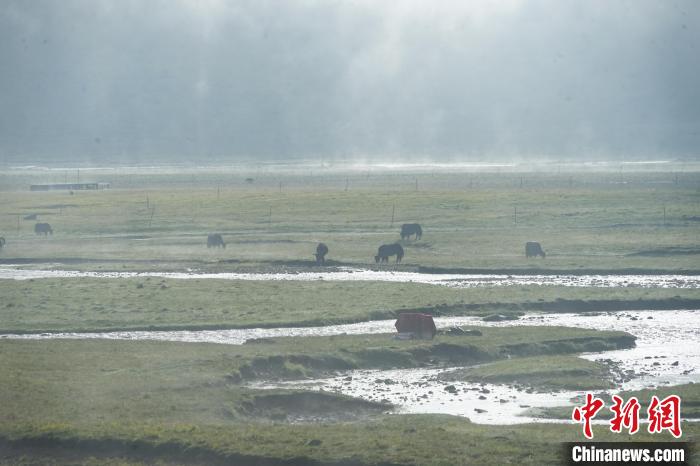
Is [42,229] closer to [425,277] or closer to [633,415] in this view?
[425,277]

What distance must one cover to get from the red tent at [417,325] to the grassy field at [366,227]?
16171 mm

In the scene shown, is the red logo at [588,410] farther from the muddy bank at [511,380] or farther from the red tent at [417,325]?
the red tent at [417,325]

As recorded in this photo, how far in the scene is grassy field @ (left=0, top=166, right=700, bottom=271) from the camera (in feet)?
164

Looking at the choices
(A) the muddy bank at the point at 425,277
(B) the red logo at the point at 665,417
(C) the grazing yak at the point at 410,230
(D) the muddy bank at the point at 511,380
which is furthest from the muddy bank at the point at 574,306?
(C) the grazing yak at the point at 410,230

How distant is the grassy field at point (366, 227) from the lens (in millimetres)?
49938

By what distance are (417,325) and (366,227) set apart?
35.9 meters

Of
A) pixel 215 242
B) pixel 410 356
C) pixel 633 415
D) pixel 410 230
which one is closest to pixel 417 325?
pixel 410 356

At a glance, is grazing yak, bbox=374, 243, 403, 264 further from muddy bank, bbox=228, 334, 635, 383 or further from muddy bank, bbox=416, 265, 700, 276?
muddy bank, bbox=228, 334, 635, 383

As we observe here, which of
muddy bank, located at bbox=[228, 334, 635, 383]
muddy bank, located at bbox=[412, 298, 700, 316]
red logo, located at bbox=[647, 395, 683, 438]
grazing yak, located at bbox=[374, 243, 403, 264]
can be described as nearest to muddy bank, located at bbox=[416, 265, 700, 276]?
grazing yak, located at bbox=[374, 243, 403, 264]

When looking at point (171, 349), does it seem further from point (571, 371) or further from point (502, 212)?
point (502, 212)

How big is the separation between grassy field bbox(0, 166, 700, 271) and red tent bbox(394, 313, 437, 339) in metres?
16.2

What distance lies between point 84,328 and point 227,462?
15283 millimetres

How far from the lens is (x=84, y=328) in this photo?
3195 centimetres

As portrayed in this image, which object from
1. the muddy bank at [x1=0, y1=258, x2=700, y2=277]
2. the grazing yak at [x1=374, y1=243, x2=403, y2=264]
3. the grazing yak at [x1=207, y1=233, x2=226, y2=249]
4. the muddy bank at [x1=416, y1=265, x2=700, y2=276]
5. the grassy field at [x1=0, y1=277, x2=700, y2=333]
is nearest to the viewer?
the grassy field at [x1=0, y1=277, x2=700, y2=333]
